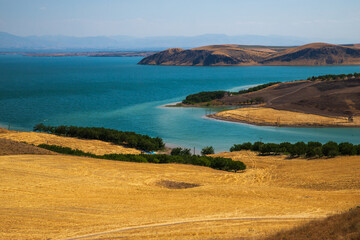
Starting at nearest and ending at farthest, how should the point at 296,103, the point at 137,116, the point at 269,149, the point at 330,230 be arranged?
the point at 330,230
the point at 269,149
the point at 137,116
the point at 296,103

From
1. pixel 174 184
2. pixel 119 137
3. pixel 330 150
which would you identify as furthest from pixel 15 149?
pixel 330 150

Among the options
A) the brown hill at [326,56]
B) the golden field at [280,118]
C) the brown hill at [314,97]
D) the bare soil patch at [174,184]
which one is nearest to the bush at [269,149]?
the bare soil patch at [174,184]

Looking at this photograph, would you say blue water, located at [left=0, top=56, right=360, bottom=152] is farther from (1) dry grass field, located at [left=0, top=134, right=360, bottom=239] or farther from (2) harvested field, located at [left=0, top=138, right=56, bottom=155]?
(2) harvested field, located at [left=0, top=138, right=56, bottom=155]

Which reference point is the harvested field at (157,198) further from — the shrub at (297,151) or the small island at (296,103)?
the small island at (296,103)

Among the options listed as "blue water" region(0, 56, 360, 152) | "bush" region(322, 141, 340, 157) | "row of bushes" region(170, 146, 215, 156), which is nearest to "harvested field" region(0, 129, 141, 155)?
"row of bushes" region(170, 146, 215, 156)

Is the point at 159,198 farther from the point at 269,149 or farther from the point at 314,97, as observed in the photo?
the point at 314,97

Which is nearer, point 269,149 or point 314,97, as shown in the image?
point 269,149
